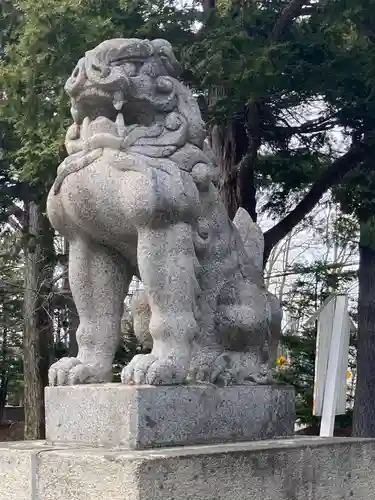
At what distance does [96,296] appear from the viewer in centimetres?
377

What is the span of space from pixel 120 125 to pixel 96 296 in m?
0.74

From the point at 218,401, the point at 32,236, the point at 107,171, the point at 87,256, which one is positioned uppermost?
the point at 32,236

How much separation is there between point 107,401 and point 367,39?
676 cm

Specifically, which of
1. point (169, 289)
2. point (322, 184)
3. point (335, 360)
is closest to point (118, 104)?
point (169, 289)

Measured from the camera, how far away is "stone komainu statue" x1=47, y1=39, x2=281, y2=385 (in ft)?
11.6

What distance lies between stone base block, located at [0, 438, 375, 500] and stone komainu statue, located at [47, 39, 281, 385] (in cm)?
35

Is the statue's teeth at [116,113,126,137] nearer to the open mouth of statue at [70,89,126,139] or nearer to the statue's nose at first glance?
the open mouth of statue at [70,89,126,139]

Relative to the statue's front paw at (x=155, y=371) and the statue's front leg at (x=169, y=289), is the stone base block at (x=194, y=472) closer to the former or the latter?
the statue's front paw at (x=155, y=371)

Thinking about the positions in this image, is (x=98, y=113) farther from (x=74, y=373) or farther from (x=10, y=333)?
(x=10, y=333)

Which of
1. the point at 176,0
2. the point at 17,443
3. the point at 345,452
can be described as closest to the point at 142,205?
the point at 17,443

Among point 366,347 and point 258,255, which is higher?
point 258,255

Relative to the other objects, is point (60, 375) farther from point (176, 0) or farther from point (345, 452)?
point (176, 0)

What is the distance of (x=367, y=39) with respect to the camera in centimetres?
909

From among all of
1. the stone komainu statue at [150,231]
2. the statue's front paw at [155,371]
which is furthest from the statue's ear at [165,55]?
the statue's front paw at [155,371]
